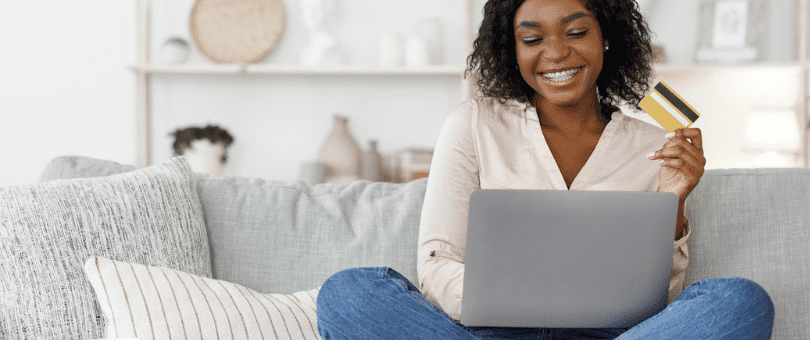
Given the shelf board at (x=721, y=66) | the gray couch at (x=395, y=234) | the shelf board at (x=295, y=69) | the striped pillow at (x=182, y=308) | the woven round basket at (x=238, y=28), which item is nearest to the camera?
the striped pillow at (x=182, y=308)

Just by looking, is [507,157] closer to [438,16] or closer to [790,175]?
[790,175]

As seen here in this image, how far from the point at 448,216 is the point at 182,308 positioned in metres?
0.47

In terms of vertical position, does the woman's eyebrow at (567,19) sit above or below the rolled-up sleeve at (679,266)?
above

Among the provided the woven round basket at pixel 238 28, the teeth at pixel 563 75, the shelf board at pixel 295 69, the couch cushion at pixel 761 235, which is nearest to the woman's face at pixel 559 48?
the teeth at pixel 563 75

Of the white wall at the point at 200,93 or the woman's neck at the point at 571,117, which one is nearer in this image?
the woman's neck at the point at 571,117

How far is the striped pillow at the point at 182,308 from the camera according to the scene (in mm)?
962

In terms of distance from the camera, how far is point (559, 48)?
123 cm

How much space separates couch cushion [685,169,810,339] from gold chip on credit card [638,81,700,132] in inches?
11.3

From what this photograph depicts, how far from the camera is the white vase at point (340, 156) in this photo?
2.73 m

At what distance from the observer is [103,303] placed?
98 cm

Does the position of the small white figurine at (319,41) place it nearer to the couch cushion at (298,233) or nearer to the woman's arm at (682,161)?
the couch cushion at (298,233)

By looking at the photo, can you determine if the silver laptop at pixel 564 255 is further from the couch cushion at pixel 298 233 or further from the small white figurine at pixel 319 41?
the small white figurine at pixel 319 41

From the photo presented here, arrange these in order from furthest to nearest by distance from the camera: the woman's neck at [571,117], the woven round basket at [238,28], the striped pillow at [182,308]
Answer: the woven round basket at [238,28], the woman's neck at [571,117], the striped pillow at [182,308]

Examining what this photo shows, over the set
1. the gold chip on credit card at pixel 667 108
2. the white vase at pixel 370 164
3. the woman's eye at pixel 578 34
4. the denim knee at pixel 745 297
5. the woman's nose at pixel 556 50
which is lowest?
the white vase at pixel 370 164
